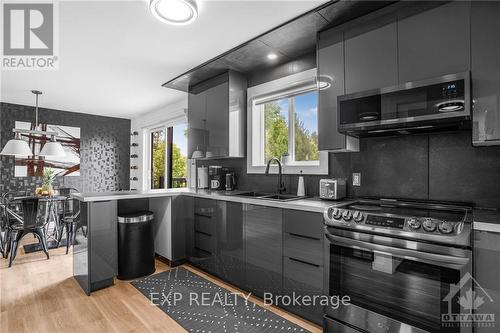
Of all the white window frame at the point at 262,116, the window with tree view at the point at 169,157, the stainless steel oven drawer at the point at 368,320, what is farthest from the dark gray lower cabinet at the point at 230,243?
the window with tree view at the point at 169,157

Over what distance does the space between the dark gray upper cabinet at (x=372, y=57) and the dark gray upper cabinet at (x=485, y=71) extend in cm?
43

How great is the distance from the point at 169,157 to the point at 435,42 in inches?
182

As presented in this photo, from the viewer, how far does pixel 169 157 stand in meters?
5.26

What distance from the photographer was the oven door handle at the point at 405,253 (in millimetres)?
1346

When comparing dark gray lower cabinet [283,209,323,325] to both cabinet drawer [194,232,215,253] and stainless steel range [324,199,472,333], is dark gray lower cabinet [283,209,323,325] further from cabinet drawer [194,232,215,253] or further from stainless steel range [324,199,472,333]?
cabinet drawer [194,232,215,253]

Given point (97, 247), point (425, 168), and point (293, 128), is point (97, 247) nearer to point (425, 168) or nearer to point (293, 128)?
point (293, 128)

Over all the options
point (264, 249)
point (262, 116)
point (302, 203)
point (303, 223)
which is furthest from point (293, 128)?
point (264, 249)

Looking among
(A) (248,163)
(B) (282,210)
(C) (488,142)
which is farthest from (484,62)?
(A) (248,163)

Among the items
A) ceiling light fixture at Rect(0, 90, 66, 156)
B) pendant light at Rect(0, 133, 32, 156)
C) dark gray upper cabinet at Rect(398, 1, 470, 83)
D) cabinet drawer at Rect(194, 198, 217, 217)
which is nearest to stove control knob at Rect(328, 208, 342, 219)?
dark gray upper cabinet at Rect(398, 1, 470, 83)

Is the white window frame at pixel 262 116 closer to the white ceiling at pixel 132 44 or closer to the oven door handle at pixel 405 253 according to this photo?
the white ceiling at pixel 132 44

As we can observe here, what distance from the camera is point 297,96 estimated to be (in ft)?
9.46

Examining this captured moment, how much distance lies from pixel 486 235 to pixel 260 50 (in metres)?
2.30

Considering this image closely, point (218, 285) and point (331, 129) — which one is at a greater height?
point (331, 129)

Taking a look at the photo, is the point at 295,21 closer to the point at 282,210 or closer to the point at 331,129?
the point at 331,129
